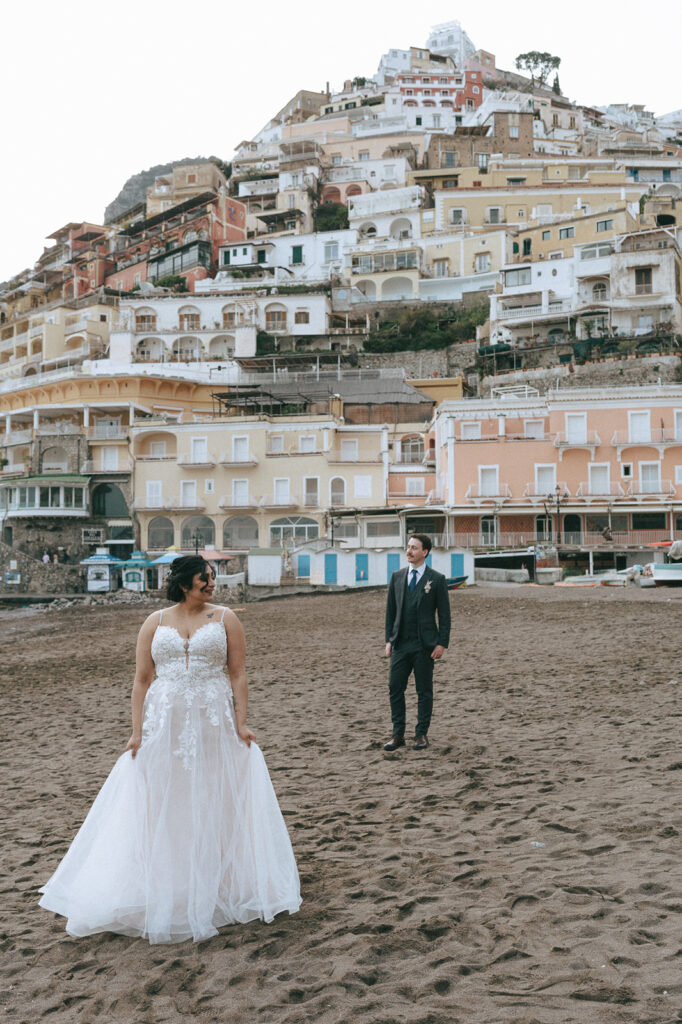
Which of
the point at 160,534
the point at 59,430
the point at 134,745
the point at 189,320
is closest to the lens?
the point at 134,745

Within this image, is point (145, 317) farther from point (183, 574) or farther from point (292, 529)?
point (183, 574)

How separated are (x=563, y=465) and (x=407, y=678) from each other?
31.9m

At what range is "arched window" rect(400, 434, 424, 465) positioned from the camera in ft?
146

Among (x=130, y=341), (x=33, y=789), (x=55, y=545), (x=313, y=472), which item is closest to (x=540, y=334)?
(x=313, y=472)

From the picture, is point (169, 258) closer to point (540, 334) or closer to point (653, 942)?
point (540, 334)

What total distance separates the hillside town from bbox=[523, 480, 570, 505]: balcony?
127mm

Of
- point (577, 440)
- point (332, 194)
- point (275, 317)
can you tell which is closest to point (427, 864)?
point (577, 440)

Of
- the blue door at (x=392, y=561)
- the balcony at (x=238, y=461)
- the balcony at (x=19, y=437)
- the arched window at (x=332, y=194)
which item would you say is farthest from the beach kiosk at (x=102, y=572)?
the arched window at (x=332, y=194)

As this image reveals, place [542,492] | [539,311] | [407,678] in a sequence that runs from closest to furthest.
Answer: [407,678], [542,492], [539,311]

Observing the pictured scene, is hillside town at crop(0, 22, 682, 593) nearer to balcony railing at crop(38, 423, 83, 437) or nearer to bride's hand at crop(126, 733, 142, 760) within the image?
balcony railing at crop(38, 423, 83, 437)

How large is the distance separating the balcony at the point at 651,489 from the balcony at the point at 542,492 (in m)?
2.83

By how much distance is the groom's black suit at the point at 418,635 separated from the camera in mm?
7250

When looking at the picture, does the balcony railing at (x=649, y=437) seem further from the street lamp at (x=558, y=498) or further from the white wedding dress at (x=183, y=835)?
the white wedding dress at (x=183, y=835)

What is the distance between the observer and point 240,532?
137ft
